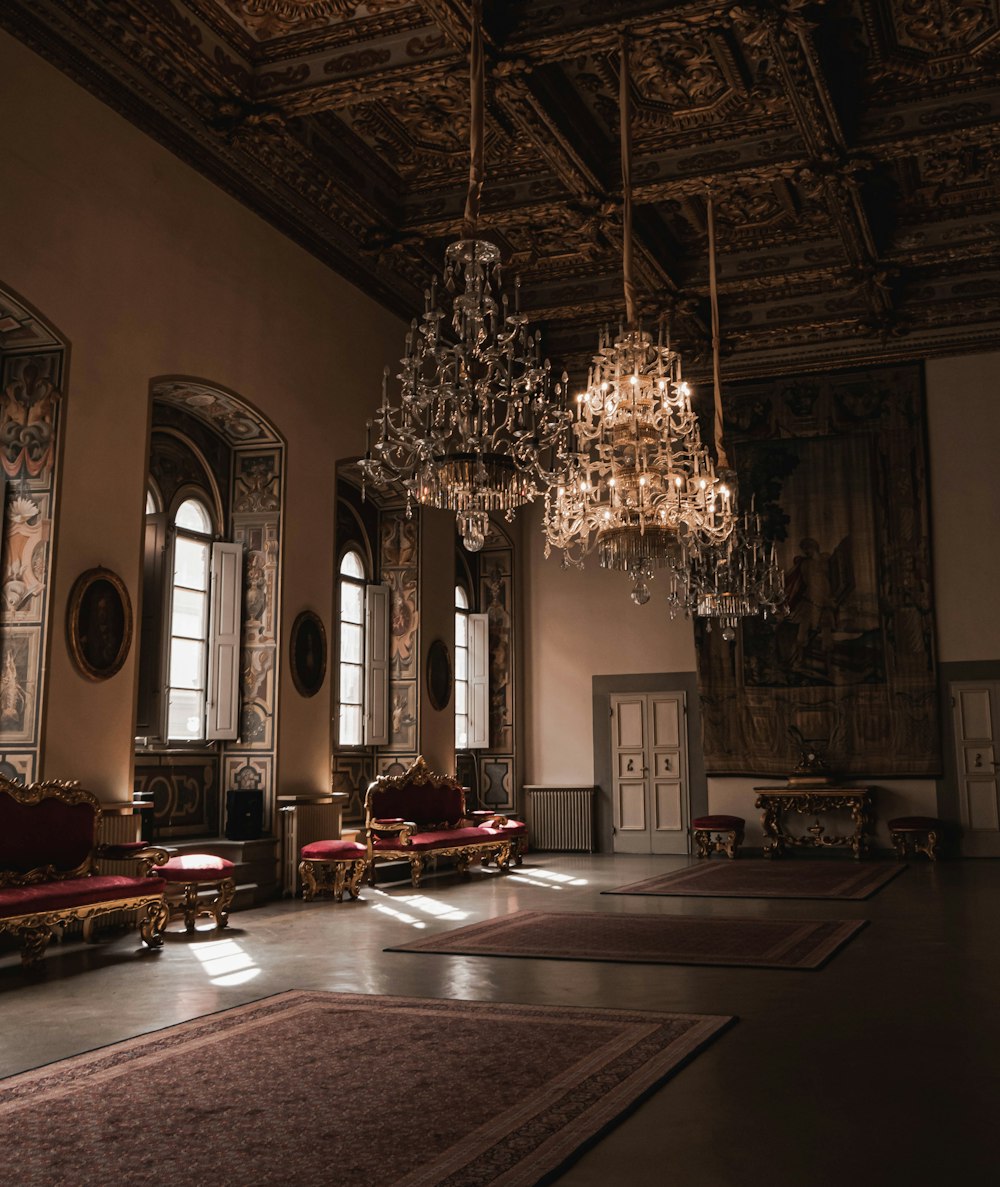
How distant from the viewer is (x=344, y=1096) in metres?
4.18

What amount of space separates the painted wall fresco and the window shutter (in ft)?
27.5

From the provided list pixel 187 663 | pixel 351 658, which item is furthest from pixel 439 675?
pixel 187 663

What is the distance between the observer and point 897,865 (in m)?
12.6

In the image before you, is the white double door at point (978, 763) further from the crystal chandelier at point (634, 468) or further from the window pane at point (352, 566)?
the window pane at point (352, 566)

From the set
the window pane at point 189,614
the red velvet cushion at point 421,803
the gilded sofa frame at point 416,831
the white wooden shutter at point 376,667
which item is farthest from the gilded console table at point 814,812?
the window pane at point 189,614

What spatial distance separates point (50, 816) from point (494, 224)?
7321mm

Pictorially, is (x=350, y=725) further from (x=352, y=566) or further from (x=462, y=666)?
(x=462, y=666)

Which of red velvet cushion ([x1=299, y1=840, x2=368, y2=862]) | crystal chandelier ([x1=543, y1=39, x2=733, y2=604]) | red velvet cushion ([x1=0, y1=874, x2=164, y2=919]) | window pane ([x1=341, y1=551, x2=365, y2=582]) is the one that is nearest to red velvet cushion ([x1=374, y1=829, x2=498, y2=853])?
red velvet cushion ([x1=299, y1=840, x2=368, y2=862])

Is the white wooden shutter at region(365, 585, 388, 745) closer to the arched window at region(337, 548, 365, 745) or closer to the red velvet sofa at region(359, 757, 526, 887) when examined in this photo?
the arched window at region(337, 548, 365, 745)

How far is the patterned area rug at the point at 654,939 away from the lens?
6926mm

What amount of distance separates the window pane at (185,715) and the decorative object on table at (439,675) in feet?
10.7

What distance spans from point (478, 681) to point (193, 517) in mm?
5826

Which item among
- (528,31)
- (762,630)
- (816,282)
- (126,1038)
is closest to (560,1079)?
(126,1038)

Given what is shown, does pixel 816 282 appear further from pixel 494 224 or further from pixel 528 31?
pixel 528 31
